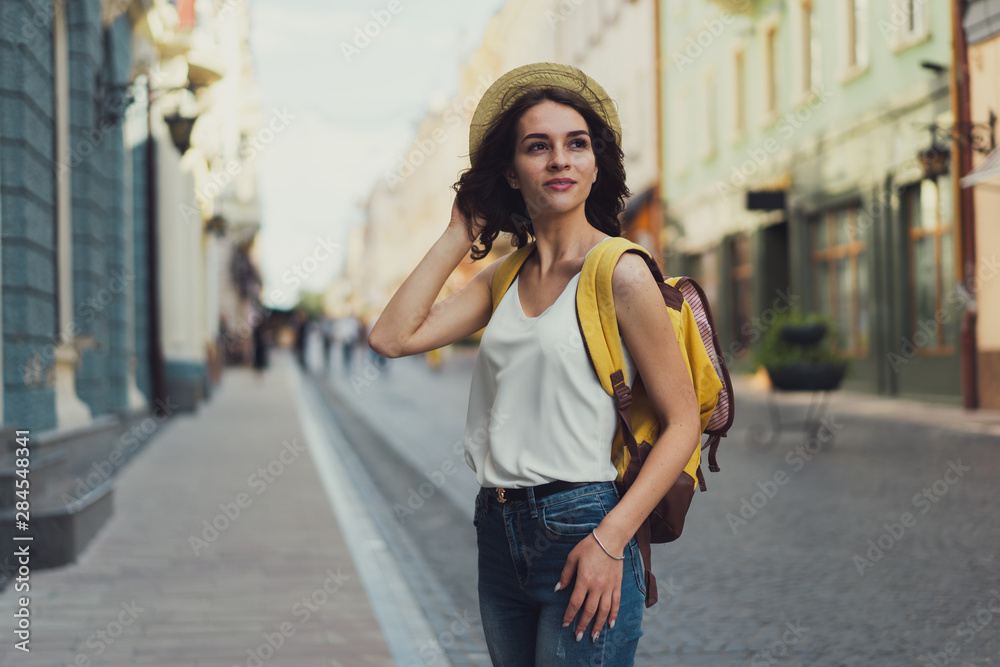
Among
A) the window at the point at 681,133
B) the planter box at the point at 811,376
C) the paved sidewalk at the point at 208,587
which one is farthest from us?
the window at the point at 681,133

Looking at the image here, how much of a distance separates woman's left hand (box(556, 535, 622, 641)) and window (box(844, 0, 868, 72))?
1689 centimetres

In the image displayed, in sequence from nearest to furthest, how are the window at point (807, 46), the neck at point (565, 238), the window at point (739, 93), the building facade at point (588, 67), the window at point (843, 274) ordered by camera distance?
the neck at point (565, 238), the window at point (843, 274), the window at point (807, 46), the window at point (739, 93), the building facade at point (588, 67)

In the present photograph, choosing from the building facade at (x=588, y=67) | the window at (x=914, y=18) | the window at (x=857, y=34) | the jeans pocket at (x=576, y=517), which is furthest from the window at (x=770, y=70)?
the jeans pocket at (x=576, y=517)

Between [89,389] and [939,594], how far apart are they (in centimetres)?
802

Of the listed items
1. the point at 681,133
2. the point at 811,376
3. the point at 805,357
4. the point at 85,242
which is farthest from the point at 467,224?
the point at 681,133

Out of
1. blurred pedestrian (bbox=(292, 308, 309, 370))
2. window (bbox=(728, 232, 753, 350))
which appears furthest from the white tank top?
blurred pedestrian (bbox=(292, 308, 309, 370))

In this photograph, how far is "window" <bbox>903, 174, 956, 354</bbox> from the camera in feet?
49.4

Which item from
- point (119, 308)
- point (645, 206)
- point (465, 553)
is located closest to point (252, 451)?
point (119, 308)

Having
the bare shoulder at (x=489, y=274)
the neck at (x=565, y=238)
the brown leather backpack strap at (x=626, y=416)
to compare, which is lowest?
the brown leather backpack strap at (x=626, y=416)

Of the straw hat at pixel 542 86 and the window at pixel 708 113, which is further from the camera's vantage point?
the window at pixel 708 113

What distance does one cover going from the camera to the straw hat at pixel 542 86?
6.77ft

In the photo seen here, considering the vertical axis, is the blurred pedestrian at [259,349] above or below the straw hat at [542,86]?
below

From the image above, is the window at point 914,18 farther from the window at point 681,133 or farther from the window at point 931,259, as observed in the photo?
the window at point 681,133

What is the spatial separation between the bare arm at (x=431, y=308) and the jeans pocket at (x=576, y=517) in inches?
18.0
